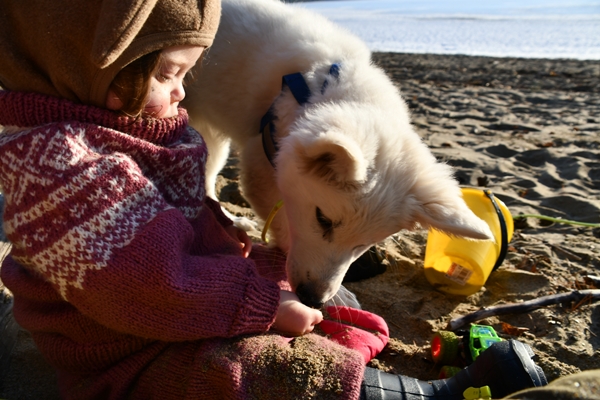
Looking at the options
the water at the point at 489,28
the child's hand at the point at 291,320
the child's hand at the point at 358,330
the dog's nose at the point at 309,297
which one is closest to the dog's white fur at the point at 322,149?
the dog's nose at the point at 309,297

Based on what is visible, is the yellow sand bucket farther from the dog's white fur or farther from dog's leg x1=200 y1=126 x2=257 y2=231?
dog's leg x1=200 y1=126 x2=257 y2=231

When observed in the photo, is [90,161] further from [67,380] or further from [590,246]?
[590,246]

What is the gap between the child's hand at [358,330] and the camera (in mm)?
2148

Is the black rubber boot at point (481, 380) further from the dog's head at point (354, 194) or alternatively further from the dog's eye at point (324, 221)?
the dog's eye at point (324, 221)

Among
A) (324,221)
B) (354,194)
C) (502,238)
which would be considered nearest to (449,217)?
(354,194)

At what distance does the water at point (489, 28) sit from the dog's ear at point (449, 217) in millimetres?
7530

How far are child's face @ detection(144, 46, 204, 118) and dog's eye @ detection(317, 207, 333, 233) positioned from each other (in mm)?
782

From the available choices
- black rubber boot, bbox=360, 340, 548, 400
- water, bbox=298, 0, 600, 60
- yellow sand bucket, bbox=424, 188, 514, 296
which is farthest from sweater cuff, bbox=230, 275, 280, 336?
water, bbox=298, 0, 600, 60

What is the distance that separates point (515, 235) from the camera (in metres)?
3.39

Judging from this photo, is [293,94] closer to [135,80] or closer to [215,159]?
[135,80]

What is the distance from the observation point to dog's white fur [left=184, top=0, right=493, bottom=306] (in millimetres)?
2162

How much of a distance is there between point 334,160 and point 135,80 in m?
0.79

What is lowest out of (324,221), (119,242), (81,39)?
(324,221)

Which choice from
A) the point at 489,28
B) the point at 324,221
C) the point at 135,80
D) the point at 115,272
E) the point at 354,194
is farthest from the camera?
the point at 489,28
